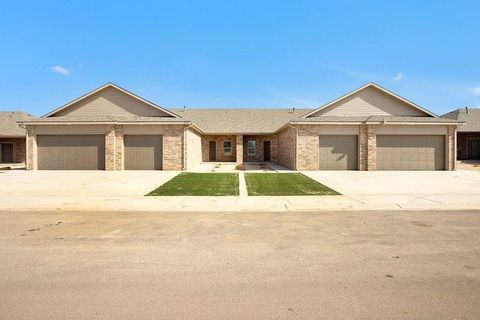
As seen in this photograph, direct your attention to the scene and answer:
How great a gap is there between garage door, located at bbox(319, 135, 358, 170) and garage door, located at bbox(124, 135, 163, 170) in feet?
38.3

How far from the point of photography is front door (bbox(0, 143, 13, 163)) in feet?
92.2

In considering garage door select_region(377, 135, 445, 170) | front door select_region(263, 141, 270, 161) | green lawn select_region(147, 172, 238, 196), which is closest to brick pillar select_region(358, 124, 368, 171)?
garage door select_region(377, 135, 445, 170)

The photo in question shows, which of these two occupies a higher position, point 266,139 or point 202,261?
point 266,139

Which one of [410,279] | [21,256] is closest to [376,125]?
[410,279]

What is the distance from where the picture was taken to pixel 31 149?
20094 millimetres

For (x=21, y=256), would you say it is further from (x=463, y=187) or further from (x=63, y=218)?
(x=463, y=187)

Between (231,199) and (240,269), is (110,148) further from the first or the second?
(240,269)

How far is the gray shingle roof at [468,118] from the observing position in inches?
1092

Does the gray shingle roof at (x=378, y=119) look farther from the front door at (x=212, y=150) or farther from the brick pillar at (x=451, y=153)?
the front door at (x=212, y=150)

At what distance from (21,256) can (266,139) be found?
1048 inches

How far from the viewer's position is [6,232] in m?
6.04

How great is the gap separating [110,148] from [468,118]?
3417 cm

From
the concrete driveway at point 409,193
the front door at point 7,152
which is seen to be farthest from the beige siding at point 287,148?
the front door at point 7,152

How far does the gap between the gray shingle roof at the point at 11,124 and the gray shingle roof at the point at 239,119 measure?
52.3ft
